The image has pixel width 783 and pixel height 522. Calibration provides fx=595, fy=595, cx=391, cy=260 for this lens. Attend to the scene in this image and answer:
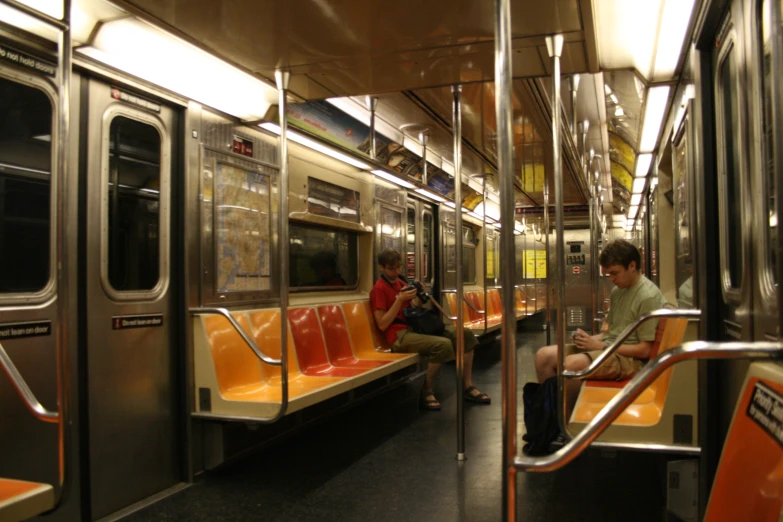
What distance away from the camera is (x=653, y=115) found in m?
4.68

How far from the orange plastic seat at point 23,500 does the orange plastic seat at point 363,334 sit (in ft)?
11.2

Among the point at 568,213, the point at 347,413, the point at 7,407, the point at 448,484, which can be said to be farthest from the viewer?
the point at 568,213

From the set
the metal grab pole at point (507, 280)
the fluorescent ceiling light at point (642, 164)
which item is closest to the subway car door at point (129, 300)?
the metal grab pole at point (507, 280)

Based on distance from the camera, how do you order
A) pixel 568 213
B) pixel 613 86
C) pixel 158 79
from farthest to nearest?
pixel 568 213
pixel 613 86
pixel 158 79

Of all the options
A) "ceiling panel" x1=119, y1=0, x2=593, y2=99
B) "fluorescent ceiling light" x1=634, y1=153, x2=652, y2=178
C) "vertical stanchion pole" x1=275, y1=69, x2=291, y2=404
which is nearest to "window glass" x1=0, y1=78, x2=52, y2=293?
"ceiling panel" x1=119, y1=0, x2=593, y2=99

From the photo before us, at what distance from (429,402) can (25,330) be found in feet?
12.1

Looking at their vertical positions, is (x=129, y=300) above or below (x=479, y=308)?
above

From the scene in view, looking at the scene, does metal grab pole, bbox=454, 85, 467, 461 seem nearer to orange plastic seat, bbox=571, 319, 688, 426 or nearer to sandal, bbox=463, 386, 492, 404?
orange plastic seat, bbox=571, 319, 688, 426

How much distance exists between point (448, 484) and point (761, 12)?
9.55 feet

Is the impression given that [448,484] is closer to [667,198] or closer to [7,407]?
[7,407]

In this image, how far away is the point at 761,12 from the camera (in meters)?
1.76

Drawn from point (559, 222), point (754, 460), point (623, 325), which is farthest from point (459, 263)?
point (754, 460)

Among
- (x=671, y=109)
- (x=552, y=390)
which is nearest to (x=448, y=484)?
(x=552, y=390)

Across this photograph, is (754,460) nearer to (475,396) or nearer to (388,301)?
(388,301)
